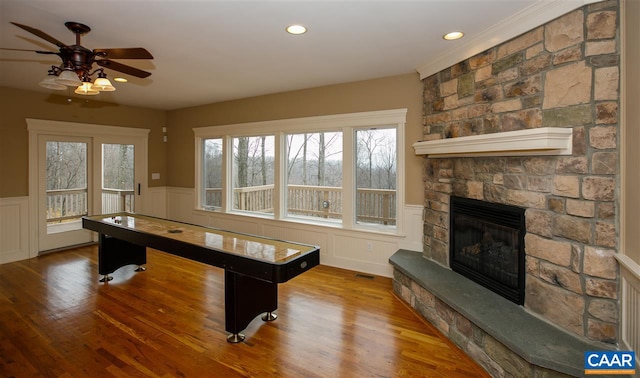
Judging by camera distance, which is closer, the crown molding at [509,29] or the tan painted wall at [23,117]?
the crown molding at [509,29]

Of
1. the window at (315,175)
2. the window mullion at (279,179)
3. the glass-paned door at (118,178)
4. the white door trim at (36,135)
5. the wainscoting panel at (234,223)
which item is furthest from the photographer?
the glass-paned door at (118,178)

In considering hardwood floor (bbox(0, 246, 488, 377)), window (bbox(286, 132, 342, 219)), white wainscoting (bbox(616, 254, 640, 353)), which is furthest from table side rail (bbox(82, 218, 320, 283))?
window (bbox(286, 132, 342, 219))

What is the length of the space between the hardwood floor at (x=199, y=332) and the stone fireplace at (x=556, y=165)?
21.6 inches

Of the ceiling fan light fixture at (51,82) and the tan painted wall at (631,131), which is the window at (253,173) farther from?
the tan painted wall at (631,131)

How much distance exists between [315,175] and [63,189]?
4.27 metres

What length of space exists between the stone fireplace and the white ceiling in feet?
1.30

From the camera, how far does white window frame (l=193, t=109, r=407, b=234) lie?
409 centimetres

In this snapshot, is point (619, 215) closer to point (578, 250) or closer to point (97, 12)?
point (578, 250)

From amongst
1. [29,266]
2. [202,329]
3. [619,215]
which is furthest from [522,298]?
[29,266]

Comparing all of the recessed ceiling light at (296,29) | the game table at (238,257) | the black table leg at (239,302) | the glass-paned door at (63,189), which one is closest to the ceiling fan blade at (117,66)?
the recessed ceiling light at (296,29)

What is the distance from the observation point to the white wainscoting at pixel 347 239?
4.04 metres

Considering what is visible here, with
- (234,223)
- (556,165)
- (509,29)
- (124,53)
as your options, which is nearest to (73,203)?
(234,223)

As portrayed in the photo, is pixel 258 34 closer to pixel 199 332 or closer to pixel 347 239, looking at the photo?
pixel 199 332

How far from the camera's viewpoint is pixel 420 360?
243 cm
